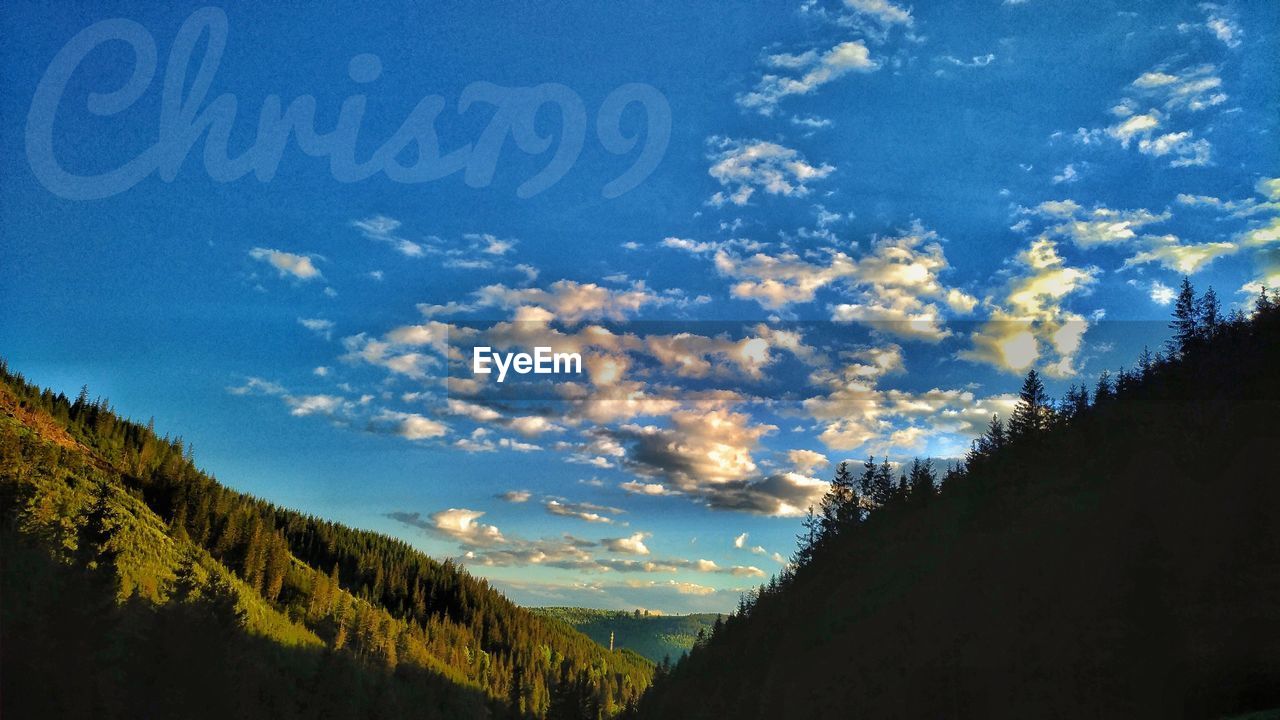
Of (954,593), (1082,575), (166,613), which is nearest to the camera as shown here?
(1082,575)

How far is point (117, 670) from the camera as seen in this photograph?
63250 millimetres

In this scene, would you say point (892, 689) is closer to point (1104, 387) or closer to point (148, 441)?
point (1104, 387)

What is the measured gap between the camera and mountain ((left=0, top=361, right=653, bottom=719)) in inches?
2140

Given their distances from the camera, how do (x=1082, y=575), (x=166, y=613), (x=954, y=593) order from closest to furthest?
1. (x=1082, y=575)
2. (x=954, y=593)
3. (x=166, y=613)

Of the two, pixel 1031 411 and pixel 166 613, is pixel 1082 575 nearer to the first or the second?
pixel 1031 411

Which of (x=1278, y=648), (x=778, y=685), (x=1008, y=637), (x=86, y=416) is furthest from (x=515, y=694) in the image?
(x=1278, y=648)

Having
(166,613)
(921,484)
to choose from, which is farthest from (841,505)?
(166,613)

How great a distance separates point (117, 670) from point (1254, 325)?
102418 millimetres

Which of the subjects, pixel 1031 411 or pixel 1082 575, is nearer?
pixel 1082 575

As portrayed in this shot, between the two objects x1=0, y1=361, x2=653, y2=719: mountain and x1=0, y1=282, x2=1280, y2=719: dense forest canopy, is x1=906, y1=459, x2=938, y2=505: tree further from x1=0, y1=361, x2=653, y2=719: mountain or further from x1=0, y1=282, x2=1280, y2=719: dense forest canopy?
x1=0, y1=361, x2=653, y2=719: mountain

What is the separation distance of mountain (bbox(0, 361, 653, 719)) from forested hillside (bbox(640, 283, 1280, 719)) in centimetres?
5030

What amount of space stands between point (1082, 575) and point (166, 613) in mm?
72560

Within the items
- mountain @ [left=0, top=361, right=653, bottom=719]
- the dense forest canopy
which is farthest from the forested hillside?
mountain @ [left=0, top=361, right=653, bottom=719]

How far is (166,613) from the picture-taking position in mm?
67938
